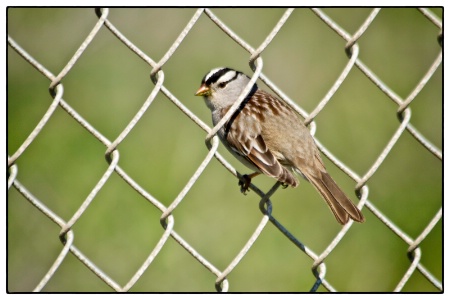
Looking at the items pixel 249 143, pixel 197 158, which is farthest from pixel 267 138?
pixel 197 158

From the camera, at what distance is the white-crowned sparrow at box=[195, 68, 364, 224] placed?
3168 mm

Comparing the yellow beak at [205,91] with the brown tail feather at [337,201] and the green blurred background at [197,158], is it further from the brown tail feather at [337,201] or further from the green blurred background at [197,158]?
the green blurred background at [197,158]

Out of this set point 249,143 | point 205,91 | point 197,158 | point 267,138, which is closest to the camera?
point 249,143

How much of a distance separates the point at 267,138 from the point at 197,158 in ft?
4.55

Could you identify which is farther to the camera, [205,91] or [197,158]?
[197,158]

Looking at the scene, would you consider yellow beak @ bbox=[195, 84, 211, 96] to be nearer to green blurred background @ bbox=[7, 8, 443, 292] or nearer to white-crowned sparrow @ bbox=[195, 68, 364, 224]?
white-crowned sparrow @ bbox=[195, 68, 364, 224]

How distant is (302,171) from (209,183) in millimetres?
1301

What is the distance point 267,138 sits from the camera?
3316 millimetres

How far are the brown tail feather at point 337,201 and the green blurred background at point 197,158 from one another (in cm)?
99

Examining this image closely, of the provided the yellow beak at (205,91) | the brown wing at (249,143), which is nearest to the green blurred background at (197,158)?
the yellow beak at (205,91)

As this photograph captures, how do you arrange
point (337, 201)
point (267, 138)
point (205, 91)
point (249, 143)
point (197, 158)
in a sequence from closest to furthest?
point (337, 201)
point (249, 143)
point (267, 138)
point (205, 91)
point (197, 158)

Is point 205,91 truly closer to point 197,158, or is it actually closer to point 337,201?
point 337,201

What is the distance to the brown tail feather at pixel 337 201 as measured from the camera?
9.53ft

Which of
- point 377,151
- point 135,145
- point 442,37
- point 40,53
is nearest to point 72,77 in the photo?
point 40,53
